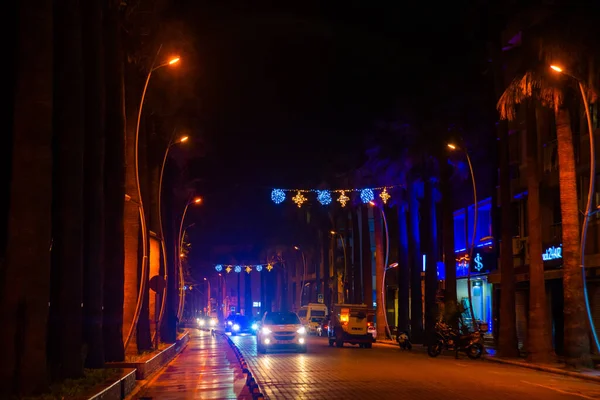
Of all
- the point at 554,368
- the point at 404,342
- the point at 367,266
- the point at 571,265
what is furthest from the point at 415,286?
the point at 571,265

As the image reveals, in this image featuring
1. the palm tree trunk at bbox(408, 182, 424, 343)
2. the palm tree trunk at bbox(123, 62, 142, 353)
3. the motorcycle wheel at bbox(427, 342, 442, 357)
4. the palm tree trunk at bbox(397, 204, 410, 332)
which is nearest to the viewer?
the palm tree trunk at bbox(123, 62, 142, 353)

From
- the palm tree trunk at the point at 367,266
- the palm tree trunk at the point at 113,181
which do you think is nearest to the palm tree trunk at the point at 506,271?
the palm tree trunk at the point at 113,181

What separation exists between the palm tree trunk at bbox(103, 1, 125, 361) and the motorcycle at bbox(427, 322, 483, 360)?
51.8 ft

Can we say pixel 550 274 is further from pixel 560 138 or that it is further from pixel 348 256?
pixel 348 256

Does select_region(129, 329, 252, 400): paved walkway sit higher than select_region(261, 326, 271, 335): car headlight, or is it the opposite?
select_region(261, 326, 271, 335): car headlight

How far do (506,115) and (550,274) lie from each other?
33.0 feet

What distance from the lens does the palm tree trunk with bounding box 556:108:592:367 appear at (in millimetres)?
27391

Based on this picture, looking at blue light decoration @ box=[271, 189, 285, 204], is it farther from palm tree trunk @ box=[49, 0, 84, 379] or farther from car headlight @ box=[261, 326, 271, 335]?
palm tree trunk @ box=[49, 0, 84, 379]

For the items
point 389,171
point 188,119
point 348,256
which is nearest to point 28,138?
point 188,119

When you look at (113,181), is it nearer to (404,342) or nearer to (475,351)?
(475,351)

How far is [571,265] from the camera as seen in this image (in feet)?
90.6

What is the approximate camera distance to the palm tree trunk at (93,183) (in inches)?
829

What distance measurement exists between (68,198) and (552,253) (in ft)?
82.2

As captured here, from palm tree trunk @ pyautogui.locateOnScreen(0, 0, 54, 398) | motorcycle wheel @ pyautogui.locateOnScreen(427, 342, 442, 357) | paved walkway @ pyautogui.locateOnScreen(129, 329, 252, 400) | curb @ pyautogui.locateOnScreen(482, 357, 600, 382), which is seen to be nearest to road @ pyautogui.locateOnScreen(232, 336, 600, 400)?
curb @ pyautogui.locateOnScreen(482, 357, 600, 382)
